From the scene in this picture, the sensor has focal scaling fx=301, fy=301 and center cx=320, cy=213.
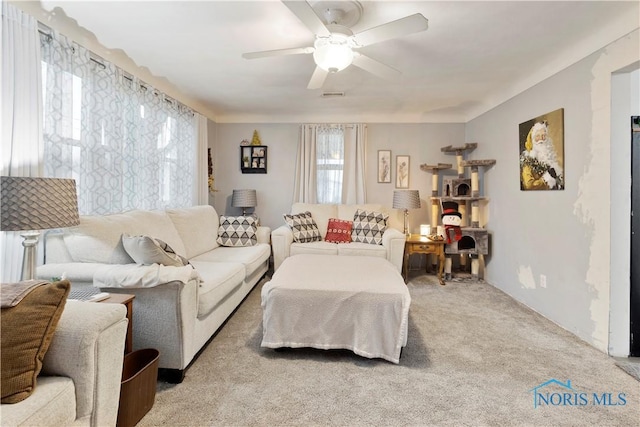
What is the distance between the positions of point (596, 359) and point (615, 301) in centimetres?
44

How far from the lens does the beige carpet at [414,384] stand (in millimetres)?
1538

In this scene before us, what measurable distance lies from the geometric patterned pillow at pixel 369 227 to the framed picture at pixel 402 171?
2.60ft

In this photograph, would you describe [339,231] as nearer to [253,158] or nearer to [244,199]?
[244,199]

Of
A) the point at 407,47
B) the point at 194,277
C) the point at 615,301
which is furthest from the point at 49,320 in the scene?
→ the point at 615,301

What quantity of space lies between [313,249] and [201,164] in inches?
78.3

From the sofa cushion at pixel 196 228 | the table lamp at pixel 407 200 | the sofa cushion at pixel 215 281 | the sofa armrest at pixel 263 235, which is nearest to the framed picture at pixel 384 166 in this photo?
the table lamp at pixel 407 200

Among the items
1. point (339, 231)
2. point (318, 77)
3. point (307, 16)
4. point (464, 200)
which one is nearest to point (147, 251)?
point (307, 16)

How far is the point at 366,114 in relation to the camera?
184 inches

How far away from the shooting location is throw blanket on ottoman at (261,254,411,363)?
2.03 meters

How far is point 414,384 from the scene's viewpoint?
1814 millimetres

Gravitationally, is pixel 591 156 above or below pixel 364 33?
below

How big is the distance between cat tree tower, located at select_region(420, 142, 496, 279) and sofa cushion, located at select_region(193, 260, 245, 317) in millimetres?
2772

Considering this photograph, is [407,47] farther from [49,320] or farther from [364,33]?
[49,320]
